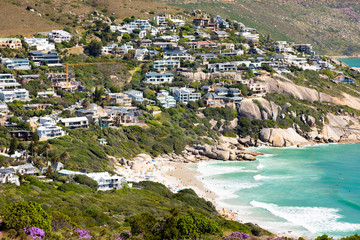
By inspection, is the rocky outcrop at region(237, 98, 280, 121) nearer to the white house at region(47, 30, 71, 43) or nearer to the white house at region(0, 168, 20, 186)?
the white house at region(47, 30, 71, 43)

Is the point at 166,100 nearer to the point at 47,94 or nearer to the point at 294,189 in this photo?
the point at 47,94

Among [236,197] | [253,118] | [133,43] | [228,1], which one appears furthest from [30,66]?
[228,1]

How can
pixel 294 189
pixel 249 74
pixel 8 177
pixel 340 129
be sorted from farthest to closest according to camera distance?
pixel 249 74, pixel 340 129, pixel 294 189, pixel 8 177

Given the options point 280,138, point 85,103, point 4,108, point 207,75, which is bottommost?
point 280,138

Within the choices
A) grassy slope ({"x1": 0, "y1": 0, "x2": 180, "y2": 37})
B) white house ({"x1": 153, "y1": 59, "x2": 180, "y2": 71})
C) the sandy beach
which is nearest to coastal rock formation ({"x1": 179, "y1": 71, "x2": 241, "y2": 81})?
white house ({"x1": 153, "y1": 59, "x2": 180, "y2": 71})

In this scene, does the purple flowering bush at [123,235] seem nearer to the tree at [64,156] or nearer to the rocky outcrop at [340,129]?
the tree at [64,156]

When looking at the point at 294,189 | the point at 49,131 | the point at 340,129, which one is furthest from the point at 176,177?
the point at 340,129

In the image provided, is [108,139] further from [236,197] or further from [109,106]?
[236,197]
